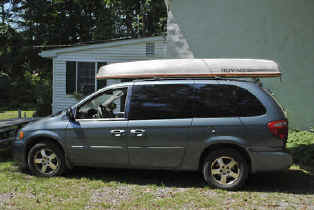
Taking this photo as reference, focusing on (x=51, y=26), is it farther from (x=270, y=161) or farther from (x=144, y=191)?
(x=270, y=161)

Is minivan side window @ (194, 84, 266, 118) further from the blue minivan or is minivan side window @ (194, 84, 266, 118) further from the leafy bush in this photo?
the leafy bush

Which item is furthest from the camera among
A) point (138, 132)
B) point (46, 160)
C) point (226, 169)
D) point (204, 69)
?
point (46, 160)

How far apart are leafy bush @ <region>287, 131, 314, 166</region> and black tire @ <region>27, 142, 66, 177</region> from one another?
472cm

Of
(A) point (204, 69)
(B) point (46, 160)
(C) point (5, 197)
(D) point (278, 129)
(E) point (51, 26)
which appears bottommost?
(C) point (5, 197)

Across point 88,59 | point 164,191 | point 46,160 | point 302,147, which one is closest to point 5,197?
point 46,160

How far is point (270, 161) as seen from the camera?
517 centimetres

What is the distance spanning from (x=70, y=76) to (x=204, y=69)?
10.3 m

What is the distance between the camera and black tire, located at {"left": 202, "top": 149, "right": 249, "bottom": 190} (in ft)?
17.4

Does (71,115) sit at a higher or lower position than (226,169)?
higher

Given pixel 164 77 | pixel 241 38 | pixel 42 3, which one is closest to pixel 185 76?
pixel 164 77

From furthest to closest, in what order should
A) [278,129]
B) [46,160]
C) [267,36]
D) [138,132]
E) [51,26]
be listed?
[51,26], [267,36], [46,160], [138,132], [278,129]

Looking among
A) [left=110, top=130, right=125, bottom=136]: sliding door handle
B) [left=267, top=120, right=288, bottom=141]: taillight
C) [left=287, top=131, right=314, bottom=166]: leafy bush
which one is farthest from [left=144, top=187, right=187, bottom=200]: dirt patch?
[left=287, top=131, right=314, bottom=166]: leafy bush

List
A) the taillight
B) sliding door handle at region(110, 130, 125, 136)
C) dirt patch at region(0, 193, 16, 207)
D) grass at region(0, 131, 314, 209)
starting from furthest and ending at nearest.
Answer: sliding door handle at region(110, 130, 125, 136) < the taillight < dirt patch at region(0, 193, 16, 207) < grass at region(0, 131, 314, 209)

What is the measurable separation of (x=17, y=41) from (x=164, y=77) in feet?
80.8
